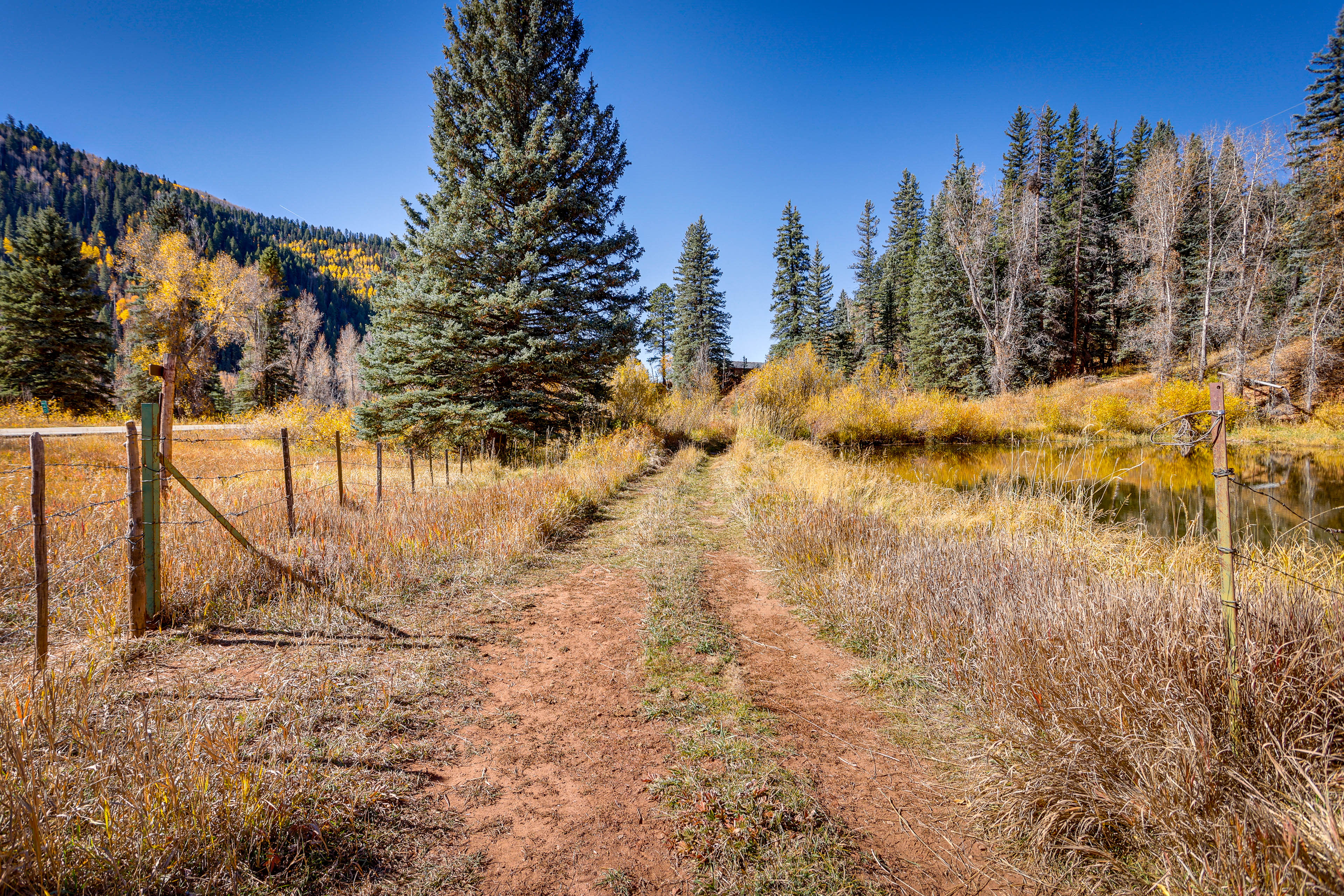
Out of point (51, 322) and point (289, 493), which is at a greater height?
point (51, 322)

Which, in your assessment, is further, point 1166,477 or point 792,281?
point 792,281

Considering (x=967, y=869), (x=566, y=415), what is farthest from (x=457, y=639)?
(x=566, y=415)

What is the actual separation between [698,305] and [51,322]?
3521 cm

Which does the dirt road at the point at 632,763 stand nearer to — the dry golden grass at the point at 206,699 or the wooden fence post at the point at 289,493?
the dry golden grass at the point at 206,699

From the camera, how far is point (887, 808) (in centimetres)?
246

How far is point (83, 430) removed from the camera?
15656 millimetres

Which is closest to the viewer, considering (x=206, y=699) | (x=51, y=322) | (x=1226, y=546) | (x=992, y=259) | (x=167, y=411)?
(x=1226, y=546)

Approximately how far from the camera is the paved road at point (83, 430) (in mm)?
13555

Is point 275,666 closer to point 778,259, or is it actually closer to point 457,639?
point 457,639

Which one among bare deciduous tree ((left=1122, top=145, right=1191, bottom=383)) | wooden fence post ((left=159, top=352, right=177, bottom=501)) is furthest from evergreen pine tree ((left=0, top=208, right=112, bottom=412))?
bare deciduous tree ((left=1122, top=145, right=1191, bottom=383))

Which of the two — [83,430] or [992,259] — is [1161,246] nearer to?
[992,259]

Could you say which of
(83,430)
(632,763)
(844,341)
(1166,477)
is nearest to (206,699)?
(632,763)

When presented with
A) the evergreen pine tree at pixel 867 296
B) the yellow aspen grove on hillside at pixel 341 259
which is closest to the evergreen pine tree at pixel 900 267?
the evergreen pine tree at pixel 867 296

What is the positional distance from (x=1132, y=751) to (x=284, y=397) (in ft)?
129
